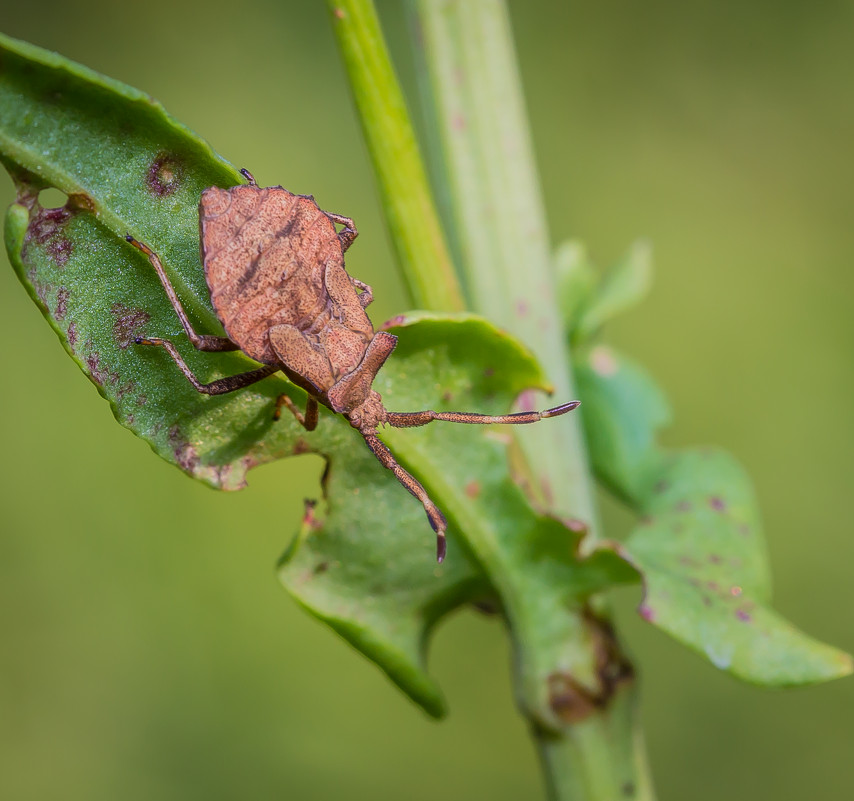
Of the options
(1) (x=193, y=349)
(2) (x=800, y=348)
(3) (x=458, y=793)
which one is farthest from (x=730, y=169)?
(1) (x=193, y=349)

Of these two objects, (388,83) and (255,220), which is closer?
(388,83)

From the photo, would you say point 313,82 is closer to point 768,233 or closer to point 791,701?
point 768,233

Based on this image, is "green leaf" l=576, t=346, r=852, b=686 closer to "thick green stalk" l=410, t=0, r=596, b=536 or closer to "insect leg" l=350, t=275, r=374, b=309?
"thick green stalk" l=410, t=0, r=596, b=536

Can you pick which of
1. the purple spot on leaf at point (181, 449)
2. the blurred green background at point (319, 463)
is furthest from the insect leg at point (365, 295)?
the blurred green background at point (319, 463)

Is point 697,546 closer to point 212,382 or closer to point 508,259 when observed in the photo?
point 508,259

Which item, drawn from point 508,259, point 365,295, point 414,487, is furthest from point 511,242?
point 365,295

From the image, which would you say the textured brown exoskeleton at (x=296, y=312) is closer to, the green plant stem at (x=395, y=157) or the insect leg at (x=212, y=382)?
the insect leg at (x=212, y=382)

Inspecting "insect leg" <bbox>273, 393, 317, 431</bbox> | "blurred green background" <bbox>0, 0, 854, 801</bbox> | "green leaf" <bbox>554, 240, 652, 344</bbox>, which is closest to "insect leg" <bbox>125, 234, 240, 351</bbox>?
"insect leg" <bbox>273, 393, 317, 431</bbox>
